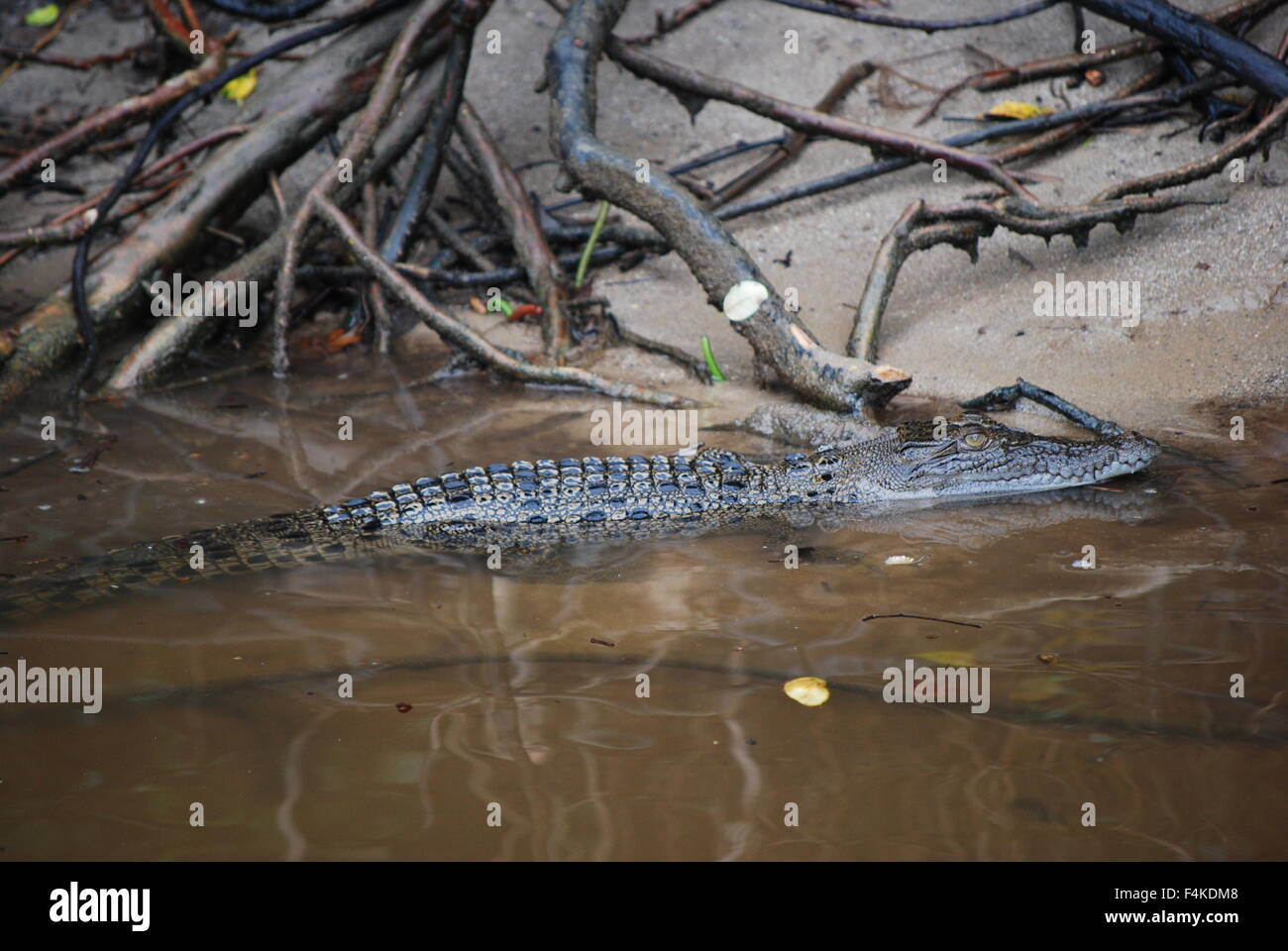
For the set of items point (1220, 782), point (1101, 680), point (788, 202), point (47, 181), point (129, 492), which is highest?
point (47, 181)

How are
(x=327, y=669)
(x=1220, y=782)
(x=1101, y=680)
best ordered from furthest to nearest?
1. (x=327, y=669)
2. (x=1101, y=680)
3. (x=1220, y=782)

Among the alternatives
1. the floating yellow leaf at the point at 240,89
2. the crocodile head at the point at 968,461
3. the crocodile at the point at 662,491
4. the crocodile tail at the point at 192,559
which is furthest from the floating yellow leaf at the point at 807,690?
the floating yellow leaf at the point at 240,89

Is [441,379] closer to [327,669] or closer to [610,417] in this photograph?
[610,417]

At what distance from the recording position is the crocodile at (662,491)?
13.5 feet

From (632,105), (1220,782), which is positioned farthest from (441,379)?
(1220,782)

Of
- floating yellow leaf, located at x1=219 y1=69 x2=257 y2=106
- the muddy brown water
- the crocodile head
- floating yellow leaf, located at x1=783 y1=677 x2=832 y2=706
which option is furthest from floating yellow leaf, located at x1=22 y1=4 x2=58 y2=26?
floating yellow leaf, located at x1=783 y1=677 x2=832 y2=706

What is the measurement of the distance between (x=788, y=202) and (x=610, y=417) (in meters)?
2.27

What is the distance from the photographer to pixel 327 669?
3104 millimetres

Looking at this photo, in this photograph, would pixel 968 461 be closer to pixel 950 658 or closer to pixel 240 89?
pixel 950 658

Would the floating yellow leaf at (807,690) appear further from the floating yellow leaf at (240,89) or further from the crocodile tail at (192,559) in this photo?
the floating yellow leaf at (240,89)

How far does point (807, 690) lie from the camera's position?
2875 millimetres

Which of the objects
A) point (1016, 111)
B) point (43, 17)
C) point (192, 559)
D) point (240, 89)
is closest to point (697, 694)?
point (192, 559)

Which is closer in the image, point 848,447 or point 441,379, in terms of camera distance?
point 848,447

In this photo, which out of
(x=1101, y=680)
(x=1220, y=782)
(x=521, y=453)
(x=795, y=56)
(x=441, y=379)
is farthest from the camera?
(x=795, y=56)
